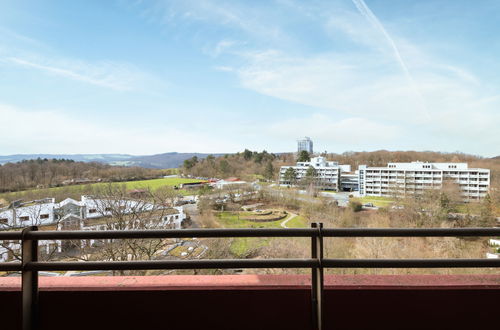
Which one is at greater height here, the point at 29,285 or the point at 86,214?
the point at 29,285

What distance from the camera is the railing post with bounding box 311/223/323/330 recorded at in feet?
3.06

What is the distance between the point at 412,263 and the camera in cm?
93

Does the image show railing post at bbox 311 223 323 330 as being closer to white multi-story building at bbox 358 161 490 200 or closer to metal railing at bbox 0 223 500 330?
metal railing at bbox 0 223 500 330

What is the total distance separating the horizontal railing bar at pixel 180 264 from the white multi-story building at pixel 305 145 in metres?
9.15

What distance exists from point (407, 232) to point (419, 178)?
→ 299 inches

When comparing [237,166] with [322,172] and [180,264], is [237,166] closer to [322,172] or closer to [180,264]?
[322,172]

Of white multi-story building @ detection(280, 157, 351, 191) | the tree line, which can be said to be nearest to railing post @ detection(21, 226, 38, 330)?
the tree line

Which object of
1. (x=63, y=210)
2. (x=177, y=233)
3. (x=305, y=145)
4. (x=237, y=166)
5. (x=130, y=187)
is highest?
(x=305, y=145)

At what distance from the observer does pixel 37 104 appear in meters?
7.27

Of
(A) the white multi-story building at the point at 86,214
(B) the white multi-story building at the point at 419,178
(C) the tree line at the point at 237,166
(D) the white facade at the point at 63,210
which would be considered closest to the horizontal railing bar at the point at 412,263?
(A) the white multi-story building at the point at 86,214

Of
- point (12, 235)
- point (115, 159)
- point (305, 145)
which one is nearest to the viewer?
point (12, 235)

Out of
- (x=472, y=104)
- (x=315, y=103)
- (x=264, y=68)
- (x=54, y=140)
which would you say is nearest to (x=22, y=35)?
(x=54, y=140)

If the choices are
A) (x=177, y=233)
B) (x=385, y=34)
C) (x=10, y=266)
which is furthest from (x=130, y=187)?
(x=385, y=34)
